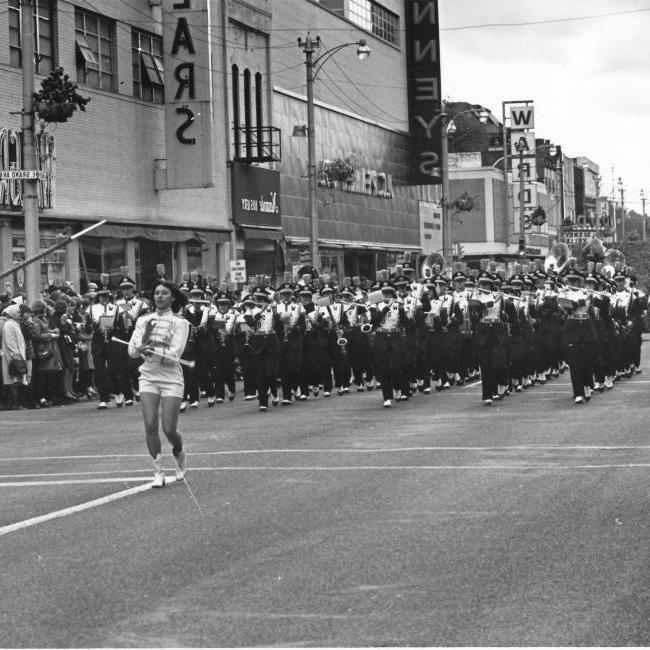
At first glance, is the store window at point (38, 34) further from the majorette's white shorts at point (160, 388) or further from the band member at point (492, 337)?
the majorette's white shorts at point (160, 388)

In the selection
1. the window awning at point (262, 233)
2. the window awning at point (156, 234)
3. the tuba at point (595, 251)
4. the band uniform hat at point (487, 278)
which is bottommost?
the band uniform hat at point (487, 278)

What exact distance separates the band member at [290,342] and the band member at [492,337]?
283 cm

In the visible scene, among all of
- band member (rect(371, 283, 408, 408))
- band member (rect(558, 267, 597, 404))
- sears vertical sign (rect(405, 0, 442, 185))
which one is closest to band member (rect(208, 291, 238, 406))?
band member (rect(371, 283, 408, 408))

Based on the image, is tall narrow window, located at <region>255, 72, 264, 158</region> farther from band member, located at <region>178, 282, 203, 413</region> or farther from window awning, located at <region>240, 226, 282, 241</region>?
band member, located at <region>178, 282, 203, 413</region>

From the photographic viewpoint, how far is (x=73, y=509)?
463 inches

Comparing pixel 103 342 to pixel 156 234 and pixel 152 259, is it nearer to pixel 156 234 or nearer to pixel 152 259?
pixel 156 234

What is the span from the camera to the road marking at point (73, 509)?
35.7ft

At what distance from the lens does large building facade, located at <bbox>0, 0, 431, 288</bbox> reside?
115ft

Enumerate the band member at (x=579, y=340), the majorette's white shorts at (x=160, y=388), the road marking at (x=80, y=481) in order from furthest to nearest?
the band member at (x=579, y=340) < the road marking at (x=80, y=481) < the majorette's white shorts at (x=160, y=388)

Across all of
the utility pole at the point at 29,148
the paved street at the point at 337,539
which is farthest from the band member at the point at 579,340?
the utility pole at the point at 29,148

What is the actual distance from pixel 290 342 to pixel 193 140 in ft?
55.4

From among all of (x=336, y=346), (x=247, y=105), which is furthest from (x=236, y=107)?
(x=336, y=346)

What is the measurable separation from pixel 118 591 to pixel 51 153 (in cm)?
2675

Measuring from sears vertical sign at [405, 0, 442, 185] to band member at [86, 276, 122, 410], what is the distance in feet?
148
